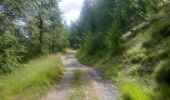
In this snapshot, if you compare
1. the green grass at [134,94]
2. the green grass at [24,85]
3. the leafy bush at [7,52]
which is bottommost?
the green grass at [24,85]

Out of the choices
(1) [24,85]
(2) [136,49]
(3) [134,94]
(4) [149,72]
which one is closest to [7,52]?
(1) [24,85]

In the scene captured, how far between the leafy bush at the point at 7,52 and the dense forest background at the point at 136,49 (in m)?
5.19

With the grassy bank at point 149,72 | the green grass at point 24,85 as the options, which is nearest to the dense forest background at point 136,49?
the grassy bank at point 149,72

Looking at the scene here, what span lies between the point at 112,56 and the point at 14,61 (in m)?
23.3

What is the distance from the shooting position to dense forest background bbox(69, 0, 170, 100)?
14.6 meters

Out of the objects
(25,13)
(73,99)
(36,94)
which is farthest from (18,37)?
(73,99)

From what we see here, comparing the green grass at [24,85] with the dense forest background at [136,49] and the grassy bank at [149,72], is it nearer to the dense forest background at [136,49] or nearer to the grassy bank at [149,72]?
the grassy bank at [149,72]

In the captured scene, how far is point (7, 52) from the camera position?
15664 mm

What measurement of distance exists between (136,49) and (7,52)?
1584 cm

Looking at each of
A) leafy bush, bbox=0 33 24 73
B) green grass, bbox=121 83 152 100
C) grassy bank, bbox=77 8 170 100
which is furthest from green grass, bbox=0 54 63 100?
green grass, bbox=121 83 152 100

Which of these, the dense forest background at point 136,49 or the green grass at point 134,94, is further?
the dense forest background at point 136,49

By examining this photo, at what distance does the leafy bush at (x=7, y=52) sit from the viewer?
1481 centimetres

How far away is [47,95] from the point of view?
1694 cm

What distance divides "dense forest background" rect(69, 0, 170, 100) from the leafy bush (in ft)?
17.0
